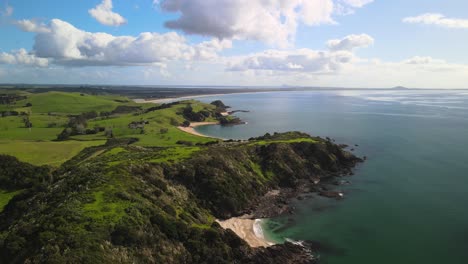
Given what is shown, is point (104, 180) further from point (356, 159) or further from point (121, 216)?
point (356, 159)

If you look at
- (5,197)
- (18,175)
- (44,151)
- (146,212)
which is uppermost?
(146,212)

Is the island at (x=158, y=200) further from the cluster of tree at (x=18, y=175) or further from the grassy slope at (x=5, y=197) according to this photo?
the grassy slope at (x=5, y=197)

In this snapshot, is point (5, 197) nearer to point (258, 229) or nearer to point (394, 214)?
point (258, 229)

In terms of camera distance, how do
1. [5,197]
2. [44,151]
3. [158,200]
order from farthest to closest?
[44,151], [5,197], [158,200]

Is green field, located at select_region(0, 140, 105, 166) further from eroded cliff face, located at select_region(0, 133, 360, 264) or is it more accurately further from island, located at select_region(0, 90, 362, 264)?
eroded cliff face, located at select_region(0, 133, 360, 264)

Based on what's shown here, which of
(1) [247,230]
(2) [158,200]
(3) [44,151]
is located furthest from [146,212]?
(3) [44,151]

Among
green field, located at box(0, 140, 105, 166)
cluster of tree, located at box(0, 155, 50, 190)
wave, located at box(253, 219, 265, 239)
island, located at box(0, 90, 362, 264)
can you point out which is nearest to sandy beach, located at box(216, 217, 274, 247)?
wave, located at box(253, 219, 265, 239)
